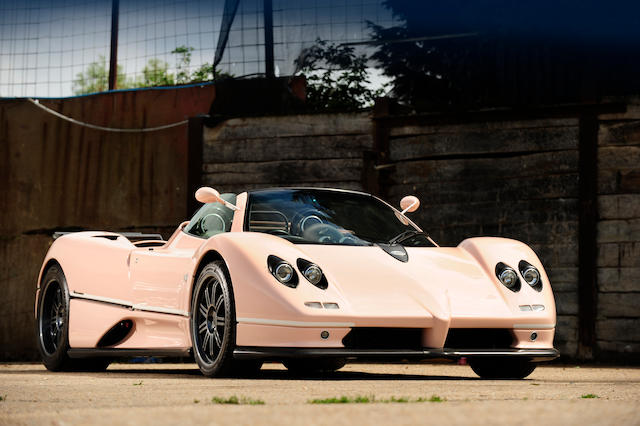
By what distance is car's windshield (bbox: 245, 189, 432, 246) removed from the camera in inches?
292

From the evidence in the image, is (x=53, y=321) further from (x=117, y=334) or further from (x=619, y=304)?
(x=619, y=304)

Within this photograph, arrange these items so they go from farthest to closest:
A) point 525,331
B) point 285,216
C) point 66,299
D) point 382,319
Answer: point 66,299
point 285,216
point 525,331
point 382,319

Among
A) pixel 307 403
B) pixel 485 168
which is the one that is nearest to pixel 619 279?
pixel 485 168

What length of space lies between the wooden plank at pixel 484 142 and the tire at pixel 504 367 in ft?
13.1

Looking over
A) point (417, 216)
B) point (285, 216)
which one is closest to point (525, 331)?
point (285, 216)

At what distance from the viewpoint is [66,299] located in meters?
8.88

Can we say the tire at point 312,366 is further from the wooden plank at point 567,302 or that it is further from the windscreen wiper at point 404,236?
the wooden plank at point 567,302

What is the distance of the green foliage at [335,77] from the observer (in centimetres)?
1190

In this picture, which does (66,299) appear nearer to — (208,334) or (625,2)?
(208,334)

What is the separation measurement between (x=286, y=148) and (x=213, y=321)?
5.43 metres

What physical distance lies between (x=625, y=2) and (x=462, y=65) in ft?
5.86

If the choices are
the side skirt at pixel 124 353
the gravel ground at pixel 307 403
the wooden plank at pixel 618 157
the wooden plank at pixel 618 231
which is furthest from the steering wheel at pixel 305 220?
the wooden plank at pixel 618 157

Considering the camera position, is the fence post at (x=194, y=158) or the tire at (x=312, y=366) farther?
the fence post at (x=194, y=158)

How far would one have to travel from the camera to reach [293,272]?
21.2ft
